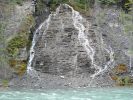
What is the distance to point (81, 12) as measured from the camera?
3122 cm

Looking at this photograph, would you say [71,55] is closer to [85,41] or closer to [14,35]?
[85,41]

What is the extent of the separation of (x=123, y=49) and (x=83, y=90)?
252 inches

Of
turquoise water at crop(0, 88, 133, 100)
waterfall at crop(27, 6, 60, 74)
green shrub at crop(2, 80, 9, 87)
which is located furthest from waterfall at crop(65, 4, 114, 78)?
green shrub at crop(2, 80, 9, 87)

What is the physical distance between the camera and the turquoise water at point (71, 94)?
2220 cm

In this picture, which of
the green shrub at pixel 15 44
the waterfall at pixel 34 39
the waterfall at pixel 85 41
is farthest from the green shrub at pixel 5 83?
the waterfall at pixel 85 41

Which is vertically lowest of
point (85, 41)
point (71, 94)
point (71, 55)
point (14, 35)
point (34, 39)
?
point (71, 94)

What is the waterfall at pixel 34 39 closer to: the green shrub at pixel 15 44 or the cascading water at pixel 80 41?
the cascading water at pixel 80 41

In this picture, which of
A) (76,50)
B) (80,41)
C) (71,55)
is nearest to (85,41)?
(80,41)

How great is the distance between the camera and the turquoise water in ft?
72.8

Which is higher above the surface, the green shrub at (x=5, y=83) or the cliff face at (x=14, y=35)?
the cliff face at (x=14, y=35)

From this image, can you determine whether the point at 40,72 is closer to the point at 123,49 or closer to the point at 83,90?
the point at 83,90

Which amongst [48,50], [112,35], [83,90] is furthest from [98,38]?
[83,90]

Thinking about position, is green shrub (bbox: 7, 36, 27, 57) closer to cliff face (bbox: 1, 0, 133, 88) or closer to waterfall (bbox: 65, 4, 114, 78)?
cliff face (bbox: 1, 0, 133, 88)

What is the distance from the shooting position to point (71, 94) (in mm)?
23688
